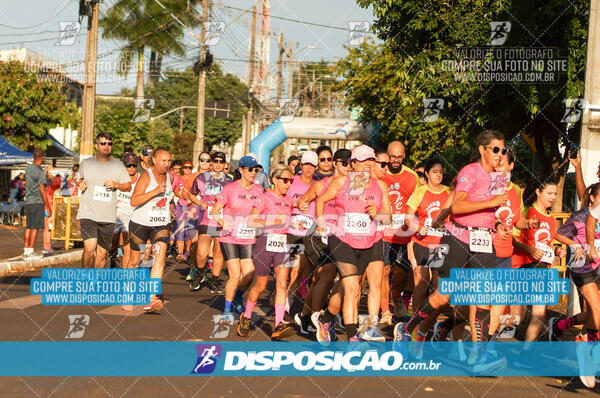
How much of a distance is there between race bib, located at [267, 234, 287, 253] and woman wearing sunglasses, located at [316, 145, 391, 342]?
41.5 inches

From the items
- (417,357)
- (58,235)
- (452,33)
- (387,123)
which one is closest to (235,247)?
(417,357)

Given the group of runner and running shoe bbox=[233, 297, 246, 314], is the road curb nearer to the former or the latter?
the group of runner

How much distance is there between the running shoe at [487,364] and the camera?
710 centimetres

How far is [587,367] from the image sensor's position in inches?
271

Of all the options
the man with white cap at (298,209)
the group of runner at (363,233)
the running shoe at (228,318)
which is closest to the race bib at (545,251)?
the group of runner at (363,233)

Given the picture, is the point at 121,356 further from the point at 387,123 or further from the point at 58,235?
the point at 387,123

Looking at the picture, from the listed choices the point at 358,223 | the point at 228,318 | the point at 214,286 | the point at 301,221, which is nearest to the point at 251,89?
the point at 214,286

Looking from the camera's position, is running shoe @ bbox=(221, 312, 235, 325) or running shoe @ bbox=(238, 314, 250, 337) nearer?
running shoe @ bbox=(238, 314, 250, 337)

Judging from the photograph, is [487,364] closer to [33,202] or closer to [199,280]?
[199,280]

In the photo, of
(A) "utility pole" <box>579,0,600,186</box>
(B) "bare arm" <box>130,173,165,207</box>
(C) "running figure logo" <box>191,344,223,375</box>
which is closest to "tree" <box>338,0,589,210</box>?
(A) "utility pole" <box>579,0,600,186</box>

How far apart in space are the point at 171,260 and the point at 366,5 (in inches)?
259

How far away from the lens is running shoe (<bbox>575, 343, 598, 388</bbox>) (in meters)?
6.84

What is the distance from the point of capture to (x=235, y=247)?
9445 mm

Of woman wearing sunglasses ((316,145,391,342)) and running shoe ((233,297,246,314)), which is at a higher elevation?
woman wearing sunglasses ((316,145,391,342))
